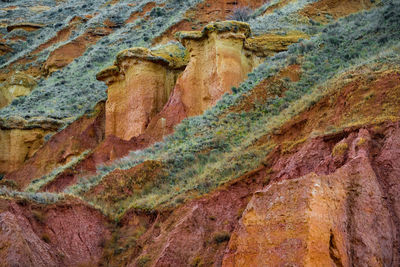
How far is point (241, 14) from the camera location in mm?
38562

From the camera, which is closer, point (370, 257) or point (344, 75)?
point (370, 257)

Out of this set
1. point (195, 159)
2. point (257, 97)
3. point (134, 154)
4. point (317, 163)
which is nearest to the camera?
point (317, 163)

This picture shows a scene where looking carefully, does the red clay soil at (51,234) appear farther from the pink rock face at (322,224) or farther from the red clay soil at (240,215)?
the pink rock face at (322,224)

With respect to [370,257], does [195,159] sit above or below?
below

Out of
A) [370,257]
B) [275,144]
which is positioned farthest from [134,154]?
[370,257]

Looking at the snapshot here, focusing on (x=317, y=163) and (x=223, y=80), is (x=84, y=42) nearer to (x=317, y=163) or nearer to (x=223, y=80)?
(x=223, y=80)

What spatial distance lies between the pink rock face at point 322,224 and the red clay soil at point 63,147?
62.5 ft

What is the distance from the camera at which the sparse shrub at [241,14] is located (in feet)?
124

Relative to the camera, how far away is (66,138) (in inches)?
1051

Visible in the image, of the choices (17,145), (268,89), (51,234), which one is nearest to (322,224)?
(51,234)

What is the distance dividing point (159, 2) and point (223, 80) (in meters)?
29.8

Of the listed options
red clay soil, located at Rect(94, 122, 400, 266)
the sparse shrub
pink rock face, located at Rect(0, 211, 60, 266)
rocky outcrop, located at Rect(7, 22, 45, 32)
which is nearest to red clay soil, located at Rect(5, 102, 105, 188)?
red clay soil, located at Rect(94, 122, 400, 266)

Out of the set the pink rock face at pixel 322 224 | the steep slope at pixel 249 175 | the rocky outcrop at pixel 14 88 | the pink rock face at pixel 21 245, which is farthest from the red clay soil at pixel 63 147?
the pink rock face at pixel 322 224

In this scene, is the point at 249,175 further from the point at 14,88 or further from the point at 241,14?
the point at 14,88
